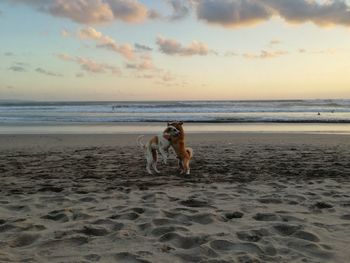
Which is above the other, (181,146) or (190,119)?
(181,146)

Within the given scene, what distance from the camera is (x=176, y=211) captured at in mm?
4754

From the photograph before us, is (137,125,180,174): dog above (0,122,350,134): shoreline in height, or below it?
above

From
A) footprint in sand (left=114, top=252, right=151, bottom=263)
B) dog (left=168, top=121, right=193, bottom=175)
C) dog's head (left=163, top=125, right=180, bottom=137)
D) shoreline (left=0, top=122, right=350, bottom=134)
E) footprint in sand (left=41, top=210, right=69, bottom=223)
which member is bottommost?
shoreline (left=0, top=122, right=350, bottom=134)

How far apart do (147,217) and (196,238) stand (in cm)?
88

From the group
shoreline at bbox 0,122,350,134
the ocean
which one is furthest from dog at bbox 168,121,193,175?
the ocean

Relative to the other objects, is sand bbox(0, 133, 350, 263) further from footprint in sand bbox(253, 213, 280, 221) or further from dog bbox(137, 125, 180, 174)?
dog bbox(137, 125, 180, 174)

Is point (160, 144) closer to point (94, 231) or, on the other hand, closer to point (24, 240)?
point (94, 231)

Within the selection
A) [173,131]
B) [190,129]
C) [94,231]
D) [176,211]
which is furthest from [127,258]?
[190,129]

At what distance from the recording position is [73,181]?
6.80 meters

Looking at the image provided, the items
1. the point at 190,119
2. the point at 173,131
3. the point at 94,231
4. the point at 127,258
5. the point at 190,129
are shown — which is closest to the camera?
the point at 127,258

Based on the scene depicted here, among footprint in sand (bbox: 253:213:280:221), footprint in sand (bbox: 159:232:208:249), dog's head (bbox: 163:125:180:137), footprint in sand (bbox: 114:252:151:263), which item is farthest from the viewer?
dog's head (bbox: 163:125:180:137)

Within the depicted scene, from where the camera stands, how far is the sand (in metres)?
3.49

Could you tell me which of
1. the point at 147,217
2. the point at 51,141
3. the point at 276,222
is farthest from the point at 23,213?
the point at 51,141

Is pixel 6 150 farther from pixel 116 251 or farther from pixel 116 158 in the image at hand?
pixel 116 251
